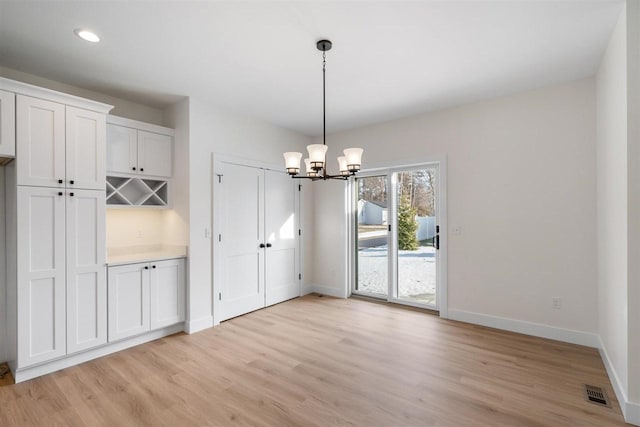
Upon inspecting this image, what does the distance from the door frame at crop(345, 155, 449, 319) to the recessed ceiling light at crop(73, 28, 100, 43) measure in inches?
141

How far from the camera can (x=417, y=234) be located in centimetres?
453

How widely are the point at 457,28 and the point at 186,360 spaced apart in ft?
12.5

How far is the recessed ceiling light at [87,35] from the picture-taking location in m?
2.34

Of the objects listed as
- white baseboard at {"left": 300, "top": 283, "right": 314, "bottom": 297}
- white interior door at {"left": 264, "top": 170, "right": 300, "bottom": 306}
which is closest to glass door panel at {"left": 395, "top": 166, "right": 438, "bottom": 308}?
white baseboard at {"left": 300, "top": 283, "right": 314, "bottom": 297}

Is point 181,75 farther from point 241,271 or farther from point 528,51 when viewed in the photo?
point 528,51

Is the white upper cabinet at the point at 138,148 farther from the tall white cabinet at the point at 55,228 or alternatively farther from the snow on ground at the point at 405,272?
the snow on ground at the point at 405,272

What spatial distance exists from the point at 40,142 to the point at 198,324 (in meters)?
2.47

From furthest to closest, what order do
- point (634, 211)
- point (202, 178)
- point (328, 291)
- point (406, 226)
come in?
1. point (328, 291)
2. point (406, 226)
3. point (202, 178)
4. point (634, 211)

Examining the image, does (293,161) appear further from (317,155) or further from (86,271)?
(86,271)

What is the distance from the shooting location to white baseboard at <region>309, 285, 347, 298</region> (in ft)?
16.8

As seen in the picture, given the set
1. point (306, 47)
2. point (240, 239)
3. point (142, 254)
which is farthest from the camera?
point (240, 239)

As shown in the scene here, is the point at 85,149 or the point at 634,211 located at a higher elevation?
the point at 85,149

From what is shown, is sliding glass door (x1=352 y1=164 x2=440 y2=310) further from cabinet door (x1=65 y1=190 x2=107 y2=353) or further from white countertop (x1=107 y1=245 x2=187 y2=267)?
cabinet door (x1=65 y1=190 x2=107 y2=353)

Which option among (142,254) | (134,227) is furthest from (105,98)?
(142,254)
